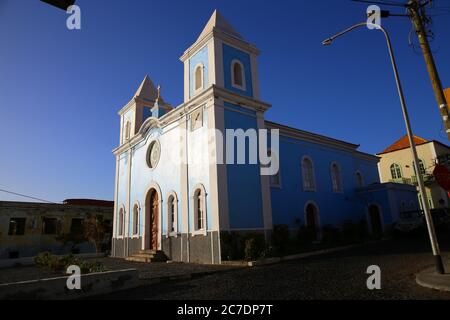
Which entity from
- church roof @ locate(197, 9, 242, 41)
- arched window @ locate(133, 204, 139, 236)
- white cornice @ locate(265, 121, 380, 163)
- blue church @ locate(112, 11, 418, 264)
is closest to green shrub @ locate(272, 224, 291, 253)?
blue church @ locate(112, 11, 418, 264)

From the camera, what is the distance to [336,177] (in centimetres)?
2100

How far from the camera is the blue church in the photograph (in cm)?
1335

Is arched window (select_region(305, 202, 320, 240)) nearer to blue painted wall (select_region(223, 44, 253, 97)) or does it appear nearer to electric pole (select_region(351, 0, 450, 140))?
blue painted wall (select_region(223, 44, 253, 97))

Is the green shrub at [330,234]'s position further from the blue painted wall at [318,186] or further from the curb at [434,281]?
the curb at [434,281]

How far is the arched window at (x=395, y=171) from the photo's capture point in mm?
35422

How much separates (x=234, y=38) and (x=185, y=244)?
35.2 ft

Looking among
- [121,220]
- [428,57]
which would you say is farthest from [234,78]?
[121,220]

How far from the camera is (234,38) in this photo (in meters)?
15.6

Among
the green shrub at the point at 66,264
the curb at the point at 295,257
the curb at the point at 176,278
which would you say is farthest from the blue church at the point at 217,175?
the green shrub at the point at 66,264

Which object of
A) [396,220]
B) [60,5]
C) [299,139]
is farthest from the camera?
[396,220]

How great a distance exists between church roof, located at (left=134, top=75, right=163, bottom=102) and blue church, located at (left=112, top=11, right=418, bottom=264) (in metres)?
0.09

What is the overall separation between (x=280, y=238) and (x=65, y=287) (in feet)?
30.4
